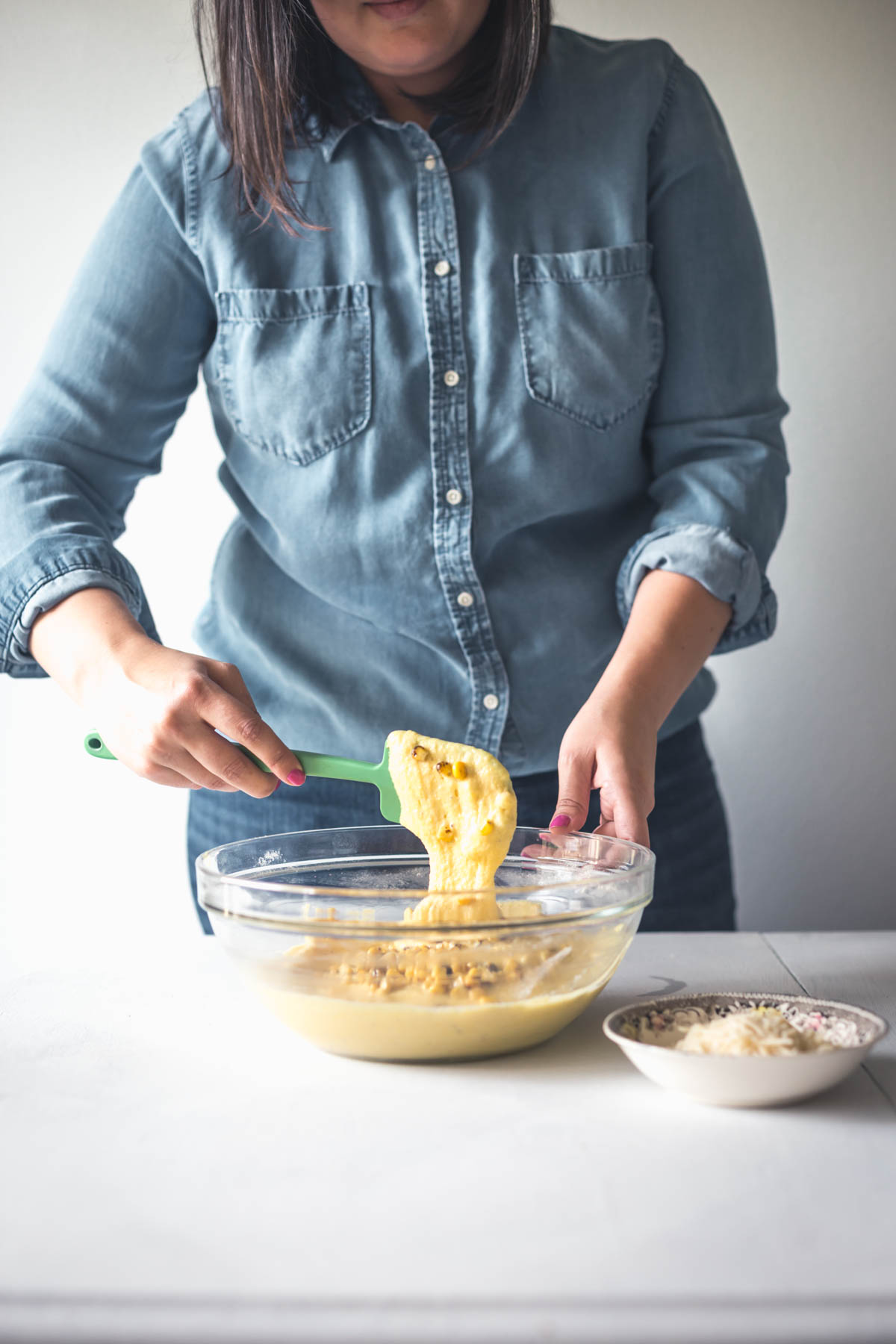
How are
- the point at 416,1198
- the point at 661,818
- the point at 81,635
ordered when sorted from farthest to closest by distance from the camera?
1. the point at 661,818
2. the point at 81,635
3. the point at 416,1198

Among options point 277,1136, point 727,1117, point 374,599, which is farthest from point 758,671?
point 277,1136

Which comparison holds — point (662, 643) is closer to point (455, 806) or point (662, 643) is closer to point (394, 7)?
point (455, 806)

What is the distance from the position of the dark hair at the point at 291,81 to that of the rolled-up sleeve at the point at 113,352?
0.09 m

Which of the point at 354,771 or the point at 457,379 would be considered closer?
the point at 354,771

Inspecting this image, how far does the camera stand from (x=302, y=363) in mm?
1200

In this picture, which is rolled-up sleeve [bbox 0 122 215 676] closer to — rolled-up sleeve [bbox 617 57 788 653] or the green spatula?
the green spatula

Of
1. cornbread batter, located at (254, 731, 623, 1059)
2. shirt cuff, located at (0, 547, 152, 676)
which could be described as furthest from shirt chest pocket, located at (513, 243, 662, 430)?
cornbread batter, located at (254, 731, 623, 1059)

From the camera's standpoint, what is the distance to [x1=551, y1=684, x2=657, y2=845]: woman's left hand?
3.11ft

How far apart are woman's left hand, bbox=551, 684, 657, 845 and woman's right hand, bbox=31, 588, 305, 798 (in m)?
0.23

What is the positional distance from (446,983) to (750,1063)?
20 cm

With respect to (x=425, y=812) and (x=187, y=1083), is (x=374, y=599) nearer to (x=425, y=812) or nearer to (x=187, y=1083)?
(x=425, y=812)

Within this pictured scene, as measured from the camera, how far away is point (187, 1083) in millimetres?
762

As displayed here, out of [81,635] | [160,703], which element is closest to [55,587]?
[81,635]

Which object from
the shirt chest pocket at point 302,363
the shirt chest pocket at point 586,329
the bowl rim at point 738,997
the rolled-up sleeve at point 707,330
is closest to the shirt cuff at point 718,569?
the rolled-up sleeve at point 707,330
